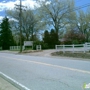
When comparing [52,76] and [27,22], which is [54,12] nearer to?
[27,22]

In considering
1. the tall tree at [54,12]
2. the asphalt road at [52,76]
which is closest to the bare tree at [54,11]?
the tall tree at [54,12]

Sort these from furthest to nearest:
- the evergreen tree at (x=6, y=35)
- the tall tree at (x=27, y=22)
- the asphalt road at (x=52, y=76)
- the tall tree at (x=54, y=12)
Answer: the evergreen tree at (x=6, y=35) < the tall tree at (x=27, y=22) < the tall tree at (x=54, y=12) < the asphalt road at (x=52, y=76)

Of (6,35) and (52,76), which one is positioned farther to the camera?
(6,35)

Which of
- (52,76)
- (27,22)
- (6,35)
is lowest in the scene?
(52,76)

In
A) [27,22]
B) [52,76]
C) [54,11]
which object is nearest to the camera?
[52,76]

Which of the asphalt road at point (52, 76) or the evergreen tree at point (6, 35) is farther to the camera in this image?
the evergreen tree at point (6, 35)

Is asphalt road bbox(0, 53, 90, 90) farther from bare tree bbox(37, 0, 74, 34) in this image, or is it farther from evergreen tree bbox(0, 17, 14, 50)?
evergreen tree bbox(0, 17, 14, 50)

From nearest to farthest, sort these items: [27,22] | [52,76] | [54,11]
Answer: [52,76] → [54,11] → [27,22]

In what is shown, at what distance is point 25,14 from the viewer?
244 feet

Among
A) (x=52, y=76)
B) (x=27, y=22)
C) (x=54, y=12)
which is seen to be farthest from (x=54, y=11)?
(x=52, y=76)

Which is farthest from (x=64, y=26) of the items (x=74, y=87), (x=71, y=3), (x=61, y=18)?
(x=74, y=87)

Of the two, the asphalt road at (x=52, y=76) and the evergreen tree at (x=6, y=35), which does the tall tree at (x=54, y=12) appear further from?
the asphalt road at (x=52, y=76)

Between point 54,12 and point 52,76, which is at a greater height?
point 54,12

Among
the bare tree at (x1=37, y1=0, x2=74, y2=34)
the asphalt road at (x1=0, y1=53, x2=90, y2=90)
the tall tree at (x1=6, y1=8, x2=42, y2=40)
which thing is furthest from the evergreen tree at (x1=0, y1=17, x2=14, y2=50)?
the asphalt road at (x1=0, y1=53, x2=90, y2=90)
